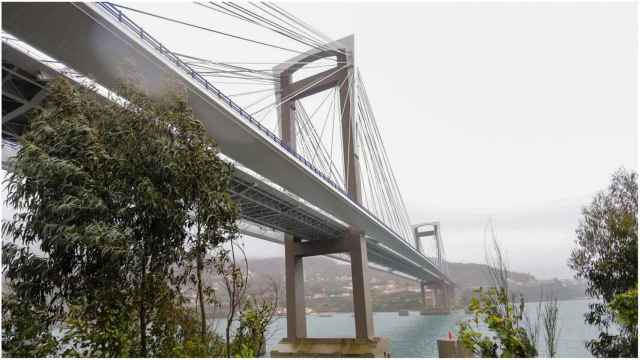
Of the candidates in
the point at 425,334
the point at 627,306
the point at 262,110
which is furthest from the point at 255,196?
the point at 425,334

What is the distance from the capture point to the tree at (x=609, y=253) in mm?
6508

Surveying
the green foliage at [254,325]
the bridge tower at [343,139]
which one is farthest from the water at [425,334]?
the bridge tower at [343,139]

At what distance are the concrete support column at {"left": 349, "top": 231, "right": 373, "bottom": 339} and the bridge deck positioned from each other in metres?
0.81

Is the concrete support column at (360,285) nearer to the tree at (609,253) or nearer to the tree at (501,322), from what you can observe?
the tree at (609,253)

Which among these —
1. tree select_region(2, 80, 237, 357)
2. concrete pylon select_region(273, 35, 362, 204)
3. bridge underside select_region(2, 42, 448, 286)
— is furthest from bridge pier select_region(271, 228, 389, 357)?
tree select_region(2, 80, 237, 357)

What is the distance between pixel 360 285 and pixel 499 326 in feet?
51.5

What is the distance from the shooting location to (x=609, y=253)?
6887 millimetres

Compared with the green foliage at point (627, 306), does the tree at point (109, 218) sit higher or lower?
higher

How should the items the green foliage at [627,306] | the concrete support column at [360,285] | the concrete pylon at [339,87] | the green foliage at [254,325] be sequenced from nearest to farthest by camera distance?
the green foliage at [627,306] → the green foliage at [254,325] → the concrete pylon at [339,87] → the concrete support column at [360,285]

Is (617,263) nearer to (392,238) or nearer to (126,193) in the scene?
(126,193)

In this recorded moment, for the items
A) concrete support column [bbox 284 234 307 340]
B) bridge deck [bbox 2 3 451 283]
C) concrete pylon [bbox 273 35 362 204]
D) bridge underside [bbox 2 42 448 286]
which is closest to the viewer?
bridge deck [bbox 2 3 451 283]

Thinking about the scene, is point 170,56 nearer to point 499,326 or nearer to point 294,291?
point 499,326

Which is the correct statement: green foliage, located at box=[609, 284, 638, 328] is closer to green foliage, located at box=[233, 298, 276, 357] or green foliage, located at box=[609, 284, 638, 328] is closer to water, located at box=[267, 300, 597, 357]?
water, located at box=[267, 300, 597, 357]

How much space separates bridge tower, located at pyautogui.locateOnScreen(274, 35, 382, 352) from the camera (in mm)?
18328
